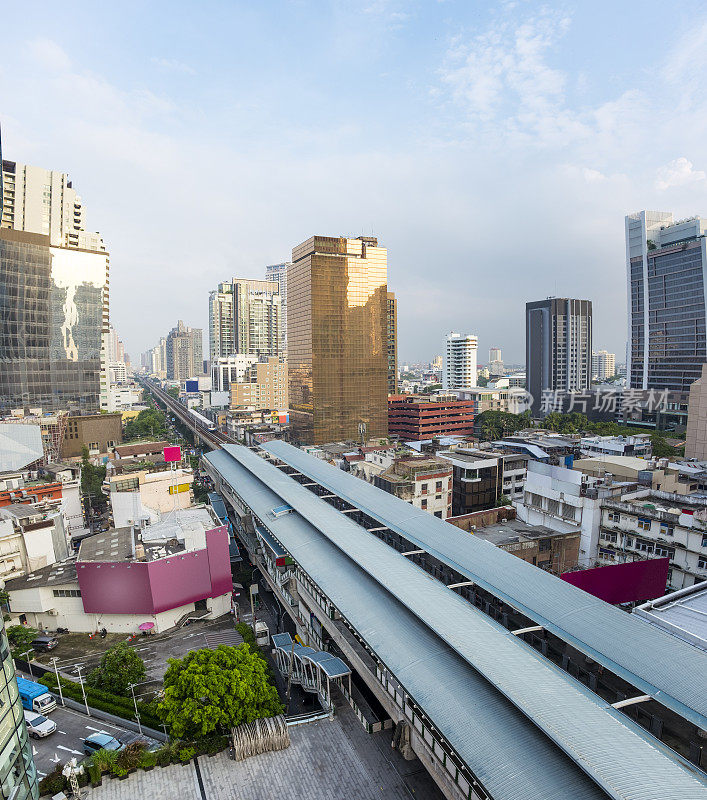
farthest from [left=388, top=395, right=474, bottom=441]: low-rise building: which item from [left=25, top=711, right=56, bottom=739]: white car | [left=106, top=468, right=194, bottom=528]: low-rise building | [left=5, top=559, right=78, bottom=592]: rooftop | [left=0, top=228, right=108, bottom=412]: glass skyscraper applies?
[left=25, top=711, right=56, bottom=739]: white car

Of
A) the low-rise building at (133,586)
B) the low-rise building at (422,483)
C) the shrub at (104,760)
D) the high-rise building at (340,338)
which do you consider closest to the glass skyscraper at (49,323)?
the high-rise building at (340,338)

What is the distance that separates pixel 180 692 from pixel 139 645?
1199 centimetres

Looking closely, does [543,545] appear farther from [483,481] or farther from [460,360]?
[460,360]

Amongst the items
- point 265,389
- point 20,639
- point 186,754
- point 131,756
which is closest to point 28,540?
point 20,639

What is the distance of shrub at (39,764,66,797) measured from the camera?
1689 centimetres

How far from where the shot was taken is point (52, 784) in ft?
55.7

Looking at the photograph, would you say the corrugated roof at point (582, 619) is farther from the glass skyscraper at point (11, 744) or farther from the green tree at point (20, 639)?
the green tree at point (20, 639)

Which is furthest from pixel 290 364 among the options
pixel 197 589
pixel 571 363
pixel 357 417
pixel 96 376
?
pixel 571 363

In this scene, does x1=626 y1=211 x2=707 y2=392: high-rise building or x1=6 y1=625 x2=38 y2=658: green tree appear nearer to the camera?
x1=6 y1=625 x2=38 y2=658: green tree

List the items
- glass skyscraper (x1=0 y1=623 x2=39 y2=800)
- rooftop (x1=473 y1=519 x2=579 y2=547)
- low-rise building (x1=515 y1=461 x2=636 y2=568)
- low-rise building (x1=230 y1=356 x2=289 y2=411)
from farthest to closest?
low-rise building (x1=230 y1=356 x2=289 y2=411) < low-rise building (x1=515 y1=461 x2=636 y2=568) < rooftop (x1=473 y1=519 x2=579 y2=547) < glass skyscraper (x1=0 y1=623 x2=39 y2=800)

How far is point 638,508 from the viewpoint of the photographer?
30453 millimetres

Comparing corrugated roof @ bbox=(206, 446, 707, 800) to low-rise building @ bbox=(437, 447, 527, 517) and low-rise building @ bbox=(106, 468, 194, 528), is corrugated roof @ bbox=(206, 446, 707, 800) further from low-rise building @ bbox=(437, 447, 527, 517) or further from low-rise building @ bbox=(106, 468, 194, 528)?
low-rise building @ bbox=(106, 468, 194, 528)

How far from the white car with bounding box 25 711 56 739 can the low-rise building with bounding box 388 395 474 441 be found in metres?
72.1

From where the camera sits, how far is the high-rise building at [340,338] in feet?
A: 270
